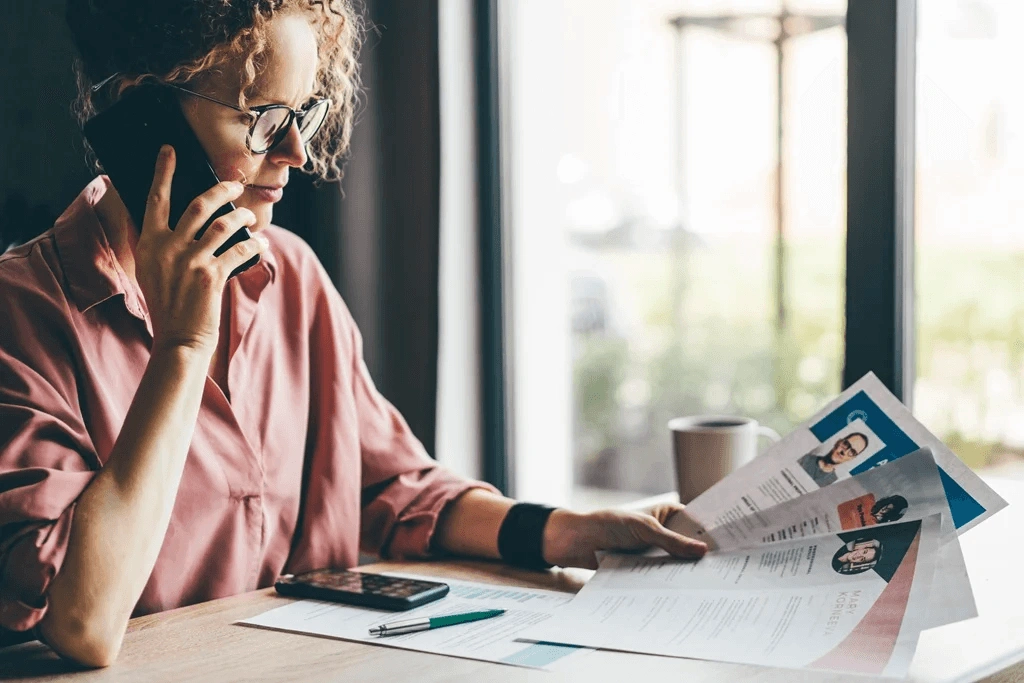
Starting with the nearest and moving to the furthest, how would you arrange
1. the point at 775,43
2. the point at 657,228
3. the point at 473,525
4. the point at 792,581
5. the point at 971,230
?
the point at 792,581 → the point at 473,525 → the point at 971,230 → the point at 775,43 → the point at 657,228

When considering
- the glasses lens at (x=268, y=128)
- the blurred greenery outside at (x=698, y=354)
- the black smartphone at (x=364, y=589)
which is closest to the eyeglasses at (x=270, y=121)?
the glasses lens at (x=268, y=128)

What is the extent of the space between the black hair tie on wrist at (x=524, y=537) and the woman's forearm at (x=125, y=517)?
1.23 ft

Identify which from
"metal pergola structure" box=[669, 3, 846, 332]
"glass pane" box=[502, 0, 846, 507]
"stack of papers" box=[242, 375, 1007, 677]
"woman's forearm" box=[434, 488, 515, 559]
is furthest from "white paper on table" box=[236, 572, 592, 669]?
"metal pergola structure" box=[669, 3, 846, 332]

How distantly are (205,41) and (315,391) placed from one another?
0.45m

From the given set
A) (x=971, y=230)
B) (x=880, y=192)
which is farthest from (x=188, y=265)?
(x=971, y=230)

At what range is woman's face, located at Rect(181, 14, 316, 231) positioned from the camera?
1.07m

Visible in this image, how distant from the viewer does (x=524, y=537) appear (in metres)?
1.14

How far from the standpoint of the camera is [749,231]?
2521 millimetres

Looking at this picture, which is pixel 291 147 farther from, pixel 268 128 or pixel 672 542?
pixel 672 542

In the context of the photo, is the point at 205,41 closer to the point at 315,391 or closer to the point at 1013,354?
the point at 315,391

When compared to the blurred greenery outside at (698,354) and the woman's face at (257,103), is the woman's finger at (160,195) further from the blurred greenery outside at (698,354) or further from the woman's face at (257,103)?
the blurred greenery outside at (698,354)

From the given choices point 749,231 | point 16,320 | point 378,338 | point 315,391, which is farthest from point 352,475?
point 749,231

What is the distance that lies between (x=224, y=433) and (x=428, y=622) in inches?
14.6

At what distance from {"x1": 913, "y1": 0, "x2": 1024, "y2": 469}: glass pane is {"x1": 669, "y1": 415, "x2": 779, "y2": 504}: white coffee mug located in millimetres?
413
